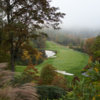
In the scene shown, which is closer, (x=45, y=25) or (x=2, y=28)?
(x=2, y=28)

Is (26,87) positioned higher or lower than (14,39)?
lower

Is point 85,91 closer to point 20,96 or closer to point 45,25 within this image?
point 20,96

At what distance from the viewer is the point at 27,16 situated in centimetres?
1155

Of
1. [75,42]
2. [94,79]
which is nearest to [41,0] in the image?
[94,79]

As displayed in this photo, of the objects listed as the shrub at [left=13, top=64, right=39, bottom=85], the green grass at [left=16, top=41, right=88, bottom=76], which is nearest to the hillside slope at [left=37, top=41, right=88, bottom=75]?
the green grass at [left=16, top=41, right=88, bottom=76]

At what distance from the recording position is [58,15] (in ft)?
40.0

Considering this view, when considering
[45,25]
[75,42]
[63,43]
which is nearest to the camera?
[45,25]

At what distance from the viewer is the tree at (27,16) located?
11065 mm

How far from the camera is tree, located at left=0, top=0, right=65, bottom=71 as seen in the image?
36.3 feet

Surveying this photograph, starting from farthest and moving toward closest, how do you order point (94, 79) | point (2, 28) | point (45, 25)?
point (45, 25)
point (2, 28)
point (94, 79)

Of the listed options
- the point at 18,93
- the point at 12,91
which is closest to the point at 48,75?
the point at 18,93

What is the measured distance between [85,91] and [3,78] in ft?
6.48

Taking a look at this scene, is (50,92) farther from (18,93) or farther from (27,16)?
(27,16)

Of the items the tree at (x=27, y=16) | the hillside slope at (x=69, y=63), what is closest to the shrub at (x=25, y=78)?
the tree at (x=27, y=16)
